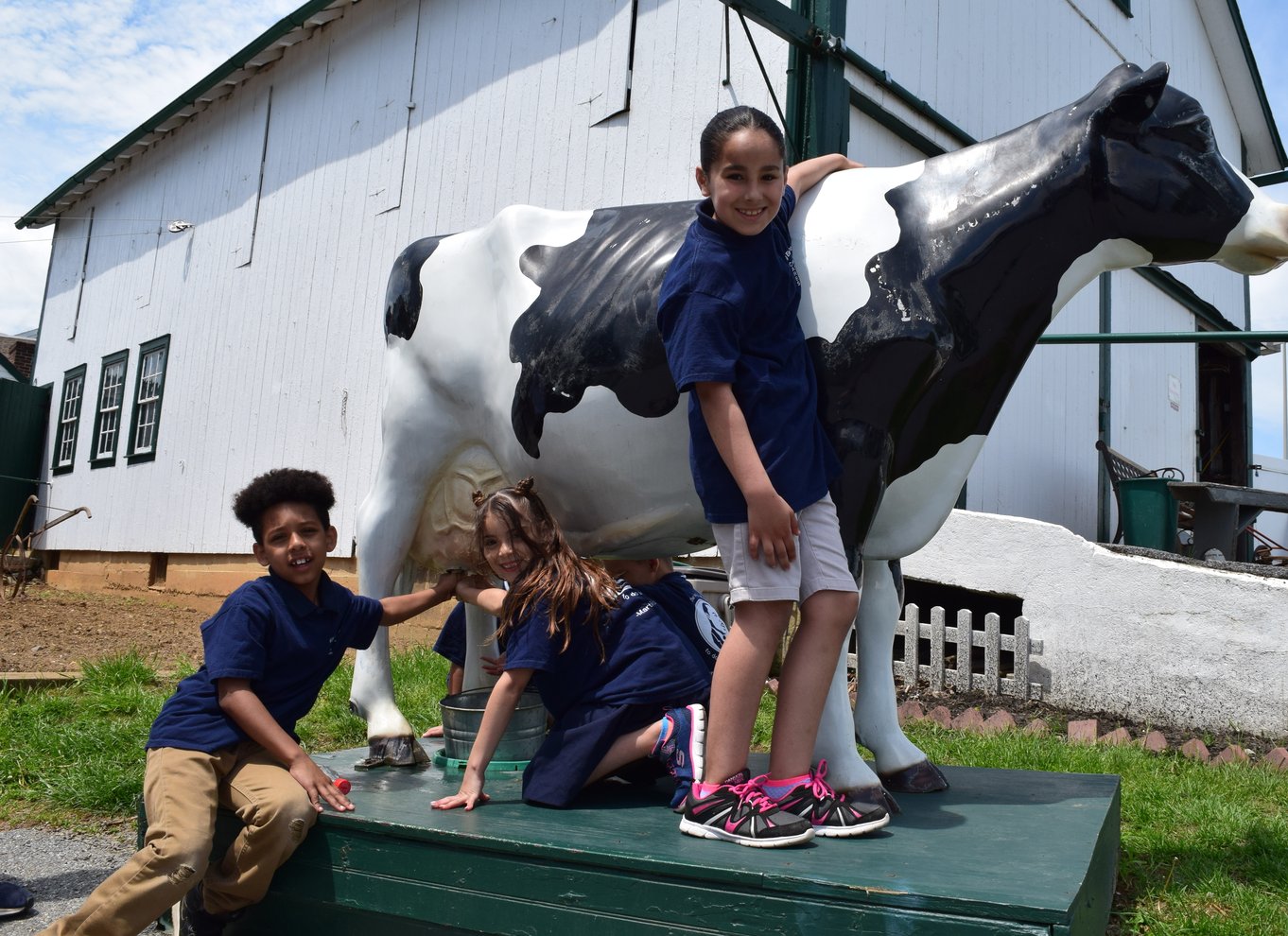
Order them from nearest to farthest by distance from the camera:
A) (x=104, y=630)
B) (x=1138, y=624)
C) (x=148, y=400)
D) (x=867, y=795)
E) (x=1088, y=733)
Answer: (x=867, y=795), (x=1088, y=733), (x=1138, y=624), (x=104, y=630), (x=148, y=400)

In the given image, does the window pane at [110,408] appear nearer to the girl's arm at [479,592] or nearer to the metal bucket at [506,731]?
the girl's arm at [479,592]

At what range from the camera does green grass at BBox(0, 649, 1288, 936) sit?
2.76 m

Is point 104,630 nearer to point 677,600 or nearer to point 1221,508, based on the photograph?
point 677,600

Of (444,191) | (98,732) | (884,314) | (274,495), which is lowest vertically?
(98,732)

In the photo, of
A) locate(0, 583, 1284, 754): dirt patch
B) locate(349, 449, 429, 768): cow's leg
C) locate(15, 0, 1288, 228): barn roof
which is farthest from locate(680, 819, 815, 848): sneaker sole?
locate(15, 0, 1288, 228): barn roof

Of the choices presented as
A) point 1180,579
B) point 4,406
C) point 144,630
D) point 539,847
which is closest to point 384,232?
point 144,630

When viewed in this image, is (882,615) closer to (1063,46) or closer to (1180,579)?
(1180,579)

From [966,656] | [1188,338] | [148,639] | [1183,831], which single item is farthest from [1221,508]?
[148,639]

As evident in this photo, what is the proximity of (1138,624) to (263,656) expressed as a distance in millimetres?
4386

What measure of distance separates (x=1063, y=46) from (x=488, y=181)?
5204mm

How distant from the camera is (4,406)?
55.6 ft

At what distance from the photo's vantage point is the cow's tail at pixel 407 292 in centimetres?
310

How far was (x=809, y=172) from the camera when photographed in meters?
2.61

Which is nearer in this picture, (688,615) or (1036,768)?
(688,615)
